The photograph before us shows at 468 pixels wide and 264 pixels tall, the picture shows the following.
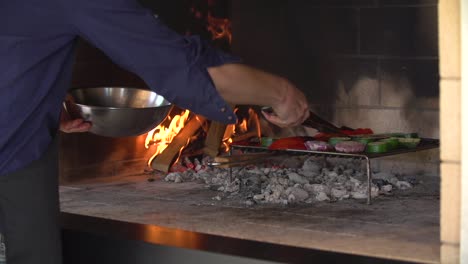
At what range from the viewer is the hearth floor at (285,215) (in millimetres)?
2721

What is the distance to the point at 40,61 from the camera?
7.20ft

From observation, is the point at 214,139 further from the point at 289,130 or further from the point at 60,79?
the point at 60,79

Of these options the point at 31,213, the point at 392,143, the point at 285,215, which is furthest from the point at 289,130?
the point at 31,213

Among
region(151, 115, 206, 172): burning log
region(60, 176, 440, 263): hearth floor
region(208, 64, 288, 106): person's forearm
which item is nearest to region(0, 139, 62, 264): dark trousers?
region(208, 64, 288, 106): person's forearm

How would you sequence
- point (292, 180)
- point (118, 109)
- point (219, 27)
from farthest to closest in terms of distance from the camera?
point (219, 27) → point (292, 180) → point (118, 109)

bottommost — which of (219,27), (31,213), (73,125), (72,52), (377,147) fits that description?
(31,213)

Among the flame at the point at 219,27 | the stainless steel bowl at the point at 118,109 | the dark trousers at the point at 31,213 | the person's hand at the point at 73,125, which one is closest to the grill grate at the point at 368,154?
the stainless steel bowl at the point at 118,109

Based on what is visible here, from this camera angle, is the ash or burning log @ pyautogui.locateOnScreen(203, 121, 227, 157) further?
burning log @ pyautogui.locateOnScreen(203, 121, 227, 157)

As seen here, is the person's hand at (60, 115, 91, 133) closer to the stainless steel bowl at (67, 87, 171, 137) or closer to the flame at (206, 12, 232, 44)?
the stainless steel bowl at (67, 87, 171, 137)

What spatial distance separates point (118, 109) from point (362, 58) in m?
2.32

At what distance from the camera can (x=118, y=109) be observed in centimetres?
296

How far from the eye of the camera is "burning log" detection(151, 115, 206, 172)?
15.8 feet

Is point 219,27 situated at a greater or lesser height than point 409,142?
greater

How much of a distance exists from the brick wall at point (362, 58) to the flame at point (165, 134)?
26.2 inches
